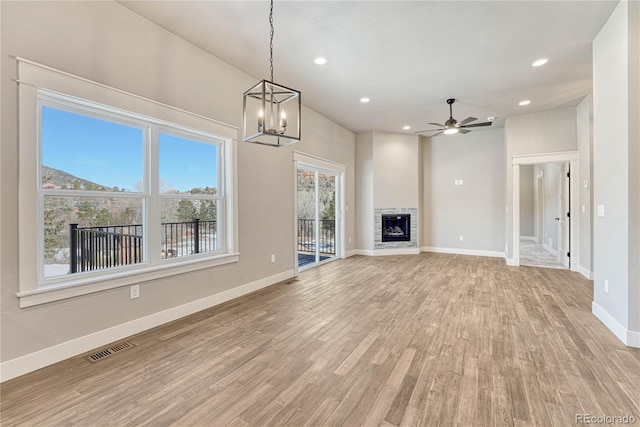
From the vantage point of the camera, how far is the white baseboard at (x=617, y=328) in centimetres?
267

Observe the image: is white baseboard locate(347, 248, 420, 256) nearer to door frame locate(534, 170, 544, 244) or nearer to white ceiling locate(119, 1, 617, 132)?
white ceiling locate(119, 1, 617, 132)

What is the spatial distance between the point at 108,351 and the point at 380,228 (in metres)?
6.27

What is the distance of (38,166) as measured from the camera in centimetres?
237

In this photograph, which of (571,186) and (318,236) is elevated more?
(571,186)

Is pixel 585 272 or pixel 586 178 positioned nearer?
pixel 586 178

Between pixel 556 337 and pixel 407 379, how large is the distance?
1.80 meters

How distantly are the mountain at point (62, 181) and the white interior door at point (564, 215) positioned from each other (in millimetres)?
7906

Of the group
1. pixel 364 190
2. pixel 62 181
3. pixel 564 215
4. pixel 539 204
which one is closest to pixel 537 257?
pixel 564 215

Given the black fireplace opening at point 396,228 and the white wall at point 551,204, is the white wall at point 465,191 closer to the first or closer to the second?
the black fireplace opening at point 396,228

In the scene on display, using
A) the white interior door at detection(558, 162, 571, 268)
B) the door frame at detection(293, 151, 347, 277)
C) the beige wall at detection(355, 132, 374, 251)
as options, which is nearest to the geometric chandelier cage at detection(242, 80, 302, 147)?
the door frame at detection(293, 151, 347, 277)

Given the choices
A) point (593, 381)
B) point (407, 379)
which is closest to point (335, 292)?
point (407, 379)

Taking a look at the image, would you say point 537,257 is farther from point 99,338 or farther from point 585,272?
point 99,338

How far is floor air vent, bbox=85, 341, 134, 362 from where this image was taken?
2479 mm

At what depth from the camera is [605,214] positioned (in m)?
3.11
